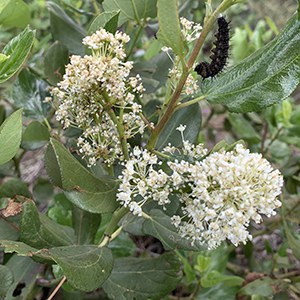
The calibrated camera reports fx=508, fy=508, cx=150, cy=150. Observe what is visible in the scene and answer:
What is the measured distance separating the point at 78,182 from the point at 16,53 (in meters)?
0.22

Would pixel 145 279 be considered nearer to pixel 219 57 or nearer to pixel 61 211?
pixel 61 211

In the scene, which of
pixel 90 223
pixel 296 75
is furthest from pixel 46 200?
pixel 296 75

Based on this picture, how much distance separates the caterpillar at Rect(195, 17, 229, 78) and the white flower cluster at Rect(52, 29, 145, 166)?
4.1 inches

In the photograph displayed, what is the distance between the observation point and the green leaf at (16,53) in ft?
2.46

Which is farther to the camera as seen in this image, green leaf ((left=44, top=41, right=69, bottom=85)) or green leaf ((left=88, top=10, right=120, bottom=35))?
green leaf ((left=44, top=41, right=69, bottom=85))

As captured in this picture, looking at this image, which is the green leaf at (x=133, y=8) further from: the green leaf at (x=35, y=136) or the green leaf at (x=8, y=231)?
the green leaf at (x=8, y=231)

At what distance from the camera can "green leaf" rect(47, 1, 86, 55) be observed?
1.11 m

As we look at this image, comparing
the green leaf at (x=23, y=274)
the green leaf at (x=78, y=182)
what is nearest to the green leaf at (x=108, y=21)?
the green leaf at (x=78, y=182)

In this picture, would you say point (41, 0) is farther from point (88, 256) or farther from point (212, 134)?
point (88, 256)

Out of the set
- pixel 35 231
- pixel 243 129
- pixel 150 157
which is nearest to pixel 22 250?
pixel 35 231

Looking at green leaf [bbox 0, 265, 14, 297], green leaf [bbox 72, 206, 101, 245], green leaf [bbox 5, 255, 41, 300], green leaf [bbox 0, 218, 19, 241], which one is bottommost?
green leaf [bbox 5, 255, 41, 300]

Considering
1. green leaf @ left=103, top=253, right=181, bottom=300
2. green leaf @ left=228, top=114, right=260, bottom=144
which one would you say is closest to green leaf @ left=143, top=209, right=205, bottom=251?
green leaf @ left=103, top=253, right=181, bottom=300

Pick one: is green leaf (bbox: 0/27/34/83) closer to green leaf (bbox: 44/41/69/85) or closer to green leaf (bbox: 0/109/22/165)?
green leaf (bbox: 0/109/22/165)

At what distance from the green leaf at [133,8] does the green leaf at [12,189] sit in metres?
0.38
